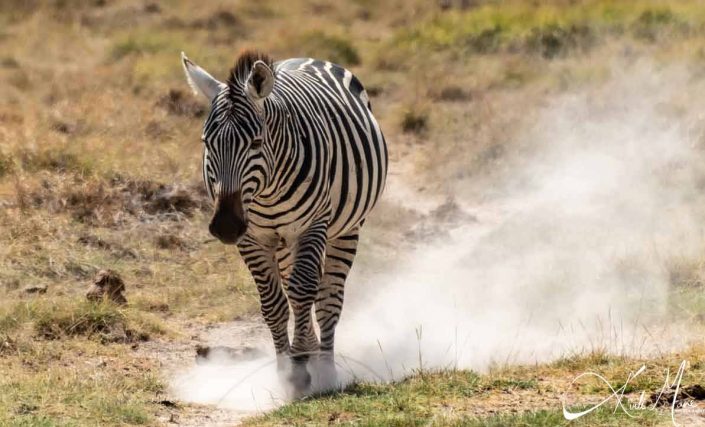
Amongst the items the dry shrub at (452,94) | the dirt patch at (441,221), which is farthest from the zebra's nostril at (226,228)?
the dry shrub at (452,94)

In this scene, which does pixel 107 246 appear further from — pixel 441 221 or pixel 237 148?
pixel 237 148

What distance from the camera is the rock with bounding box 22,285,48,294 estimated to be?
26.5 ft

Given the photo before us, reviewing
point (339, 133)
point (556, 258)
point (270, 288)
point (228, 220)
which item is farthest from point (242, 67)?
point (556, 258)

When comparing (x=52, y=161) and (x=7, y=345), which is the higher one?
(x=52, y=161)

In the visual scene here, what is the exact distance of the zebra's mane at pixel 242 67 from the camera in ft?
18.3

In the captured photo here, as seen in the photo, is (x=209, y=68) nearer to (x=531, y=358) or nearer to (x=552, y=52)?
(x=552, y=52)

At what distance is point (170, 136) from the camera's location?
1234 cm

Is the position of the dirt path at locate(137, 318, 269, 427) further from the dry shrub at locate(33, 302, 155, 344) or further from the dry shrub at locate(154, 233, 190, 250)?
the dry shrub at locate(154, 233, 190, 250)

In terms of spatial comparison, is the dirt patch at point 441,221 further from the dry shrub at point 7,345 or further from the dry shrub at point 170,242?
the dry shrub at point 7,345

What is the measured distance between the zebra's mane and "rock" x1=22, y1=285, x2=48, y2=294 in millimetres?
3029

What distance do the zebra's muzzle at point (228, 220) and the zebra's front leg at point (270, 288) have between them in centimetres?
91

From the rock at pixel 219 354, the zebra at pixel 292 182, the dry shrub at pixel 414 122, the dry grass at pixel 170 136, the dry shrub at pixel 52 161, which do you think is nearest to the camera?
the zebra at pixel 292 182

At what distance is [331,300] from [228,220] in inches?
64.9

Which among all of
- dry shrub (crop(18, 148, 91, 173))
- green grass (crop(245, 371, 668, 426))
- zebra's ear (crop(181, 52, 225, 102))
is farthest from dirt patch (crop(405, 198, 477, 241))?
zebra's ear (crop(181, 52, 225, 102))
